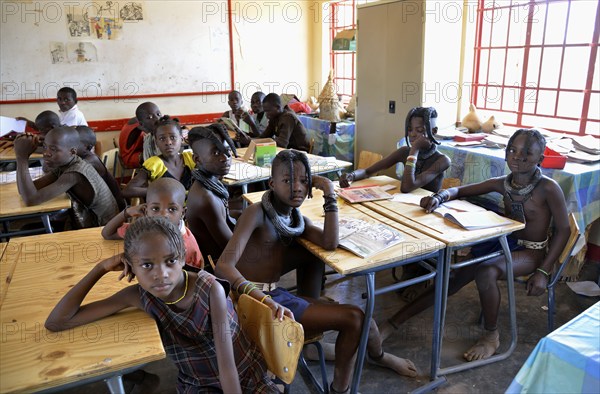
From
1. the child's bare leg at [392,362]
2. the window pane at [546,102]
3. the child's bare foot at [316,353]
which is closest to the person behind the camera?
the child's bare leg at [392,362]

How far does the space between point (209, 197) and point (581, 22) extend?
3.23 m

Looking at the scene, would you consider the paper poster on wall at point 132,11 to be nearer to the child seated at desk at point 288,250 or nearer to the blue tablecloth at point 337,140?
the blue tablecloth at point 337,140

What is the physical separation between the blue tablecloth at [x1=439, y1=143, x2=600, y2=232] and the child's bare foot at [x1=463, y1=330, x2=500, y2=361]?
0.98 meters

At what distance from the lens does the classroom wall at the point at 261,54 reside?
5.88m

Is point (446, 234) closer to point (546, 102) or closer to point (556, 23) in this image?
point (546, 102)

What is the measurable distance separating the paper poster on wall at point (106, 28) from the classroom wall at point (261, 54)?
1.09 feet

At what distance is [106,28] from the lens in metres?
5.60

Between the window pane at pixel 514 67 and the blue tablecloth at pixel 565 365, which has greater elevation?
the window pane at pixel 514 67

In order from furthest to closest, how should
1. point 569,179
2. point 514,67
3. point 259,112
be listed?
1. point 259,112
2. point 514,67
3. point 569,179

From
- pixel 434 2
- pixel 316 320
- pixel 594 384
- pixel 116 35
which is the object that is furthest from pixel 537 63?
pixel 116 35

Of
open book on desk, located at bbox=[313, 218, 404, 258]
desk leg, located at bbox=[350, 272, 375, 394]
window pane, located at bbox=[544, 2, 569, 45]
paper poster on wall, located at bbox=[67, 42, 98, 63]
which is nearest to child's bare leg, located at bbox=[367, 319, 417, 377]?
desk leg, located at bbox=[350, 272, 375, 394]

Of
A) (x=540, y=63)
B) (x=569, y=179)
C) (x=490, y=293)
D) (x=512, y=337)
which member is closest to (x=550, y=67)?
(x=540, y=63)

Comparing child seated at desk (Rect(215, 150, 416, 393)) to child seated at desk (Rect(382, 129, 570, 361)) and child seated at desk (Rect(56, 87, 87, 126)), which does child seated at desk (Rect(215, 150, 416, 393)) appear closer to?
child seated at desk (Rect(382, 129, 570, 361))

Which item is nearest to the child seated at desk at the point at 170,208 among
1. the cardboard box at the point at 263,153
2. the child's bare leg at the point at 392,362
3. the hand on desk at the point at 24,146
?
the child's bare leg at the point at 392,362
